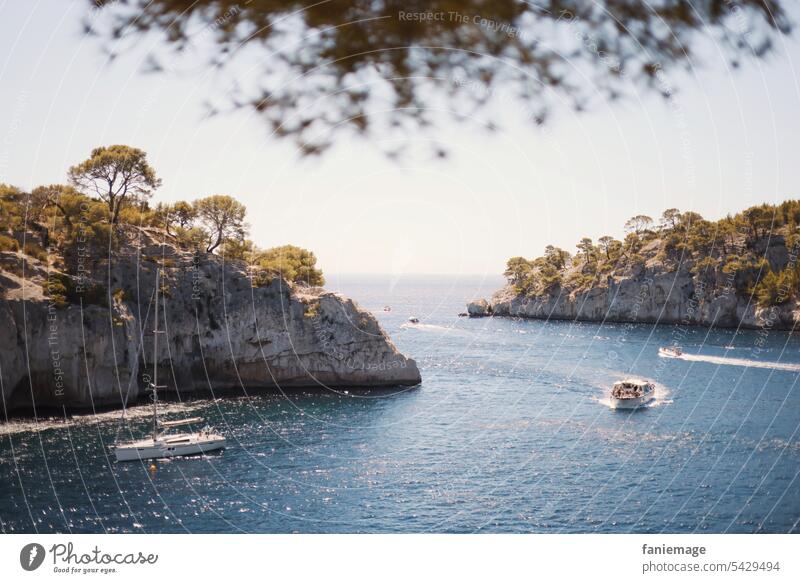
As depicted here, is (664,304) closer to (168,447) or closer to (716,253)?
(716,253)

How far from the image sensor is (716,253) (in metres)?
73.9

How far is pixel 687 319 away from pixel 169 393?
199 ft

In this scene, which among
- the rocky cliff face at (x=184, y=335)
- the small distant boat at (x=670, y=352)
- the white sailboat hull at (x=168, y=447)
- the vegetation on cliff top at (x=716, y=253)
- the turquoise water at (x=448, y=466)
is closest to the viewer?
the turquoise water at (x=448, y=466)

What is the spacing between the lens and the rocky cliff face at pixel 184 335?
31.5 metres

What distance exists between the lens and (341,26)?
4.79m

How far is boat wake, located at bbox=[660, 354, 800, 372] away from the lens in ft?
148

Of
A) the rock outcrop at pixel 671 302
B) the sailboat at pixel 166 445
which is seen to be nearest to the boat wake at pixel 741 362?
the rock outcrop at pixel 671 302

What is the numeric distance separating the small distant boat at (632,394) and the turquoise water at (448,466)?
606mm

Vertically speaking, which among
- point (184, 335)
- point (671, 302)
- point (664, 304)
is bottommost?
point (664, 304)

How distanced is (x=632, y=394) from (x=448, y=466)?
613 inches

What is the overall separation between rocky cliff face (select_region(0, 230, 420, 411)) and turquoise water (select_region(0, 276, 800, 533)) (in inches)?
97.7

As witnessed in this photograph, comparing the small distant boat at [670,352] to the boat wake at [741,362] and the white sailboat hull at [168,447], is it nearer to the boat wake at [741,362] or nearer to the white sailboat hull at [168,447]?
the boat wake at [741,362]

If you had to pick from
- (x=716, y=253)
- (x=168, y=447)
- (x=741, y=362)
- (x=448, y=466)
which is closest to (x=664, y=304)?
(x=716, y=253)

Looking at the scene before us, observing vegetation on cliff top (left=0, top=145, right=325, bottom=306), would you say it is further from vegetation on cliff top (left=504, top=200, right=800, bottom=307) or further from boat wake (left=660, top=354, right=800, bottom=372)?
vegetation on cliff top (left=504, top=200, right=800, bottom=307)
